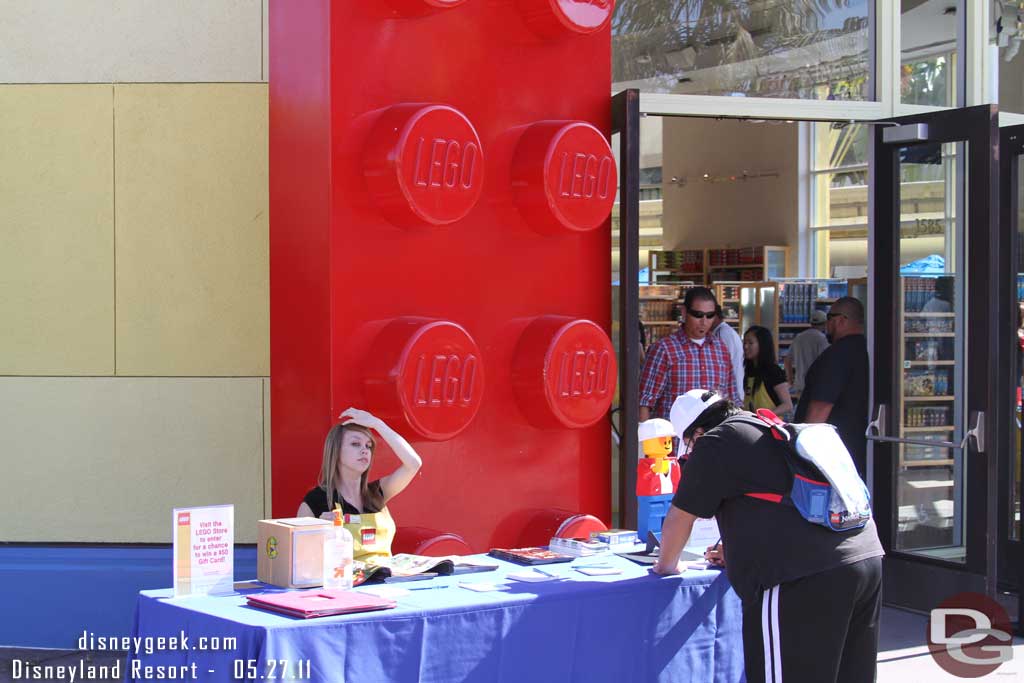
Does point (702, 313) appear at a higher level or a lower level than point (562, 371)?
A: higher

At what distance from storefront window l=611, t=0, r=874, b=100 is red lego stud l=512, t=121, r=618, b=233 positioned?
4.52 ft

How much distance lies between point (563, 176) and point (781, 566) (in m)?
2.20

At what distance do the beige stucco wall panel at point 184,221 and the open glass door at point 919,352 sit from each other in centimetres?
326

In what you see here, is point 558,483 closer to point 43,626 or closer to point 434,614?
point 434,614

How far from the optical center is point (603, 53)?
18.2 ft

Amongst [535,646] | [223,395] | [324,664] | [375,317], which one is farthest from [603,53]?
[324,664]

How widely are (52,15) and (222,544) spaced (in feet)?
10.5

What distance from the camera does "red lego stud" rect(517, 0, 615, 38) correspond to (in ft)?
17.0

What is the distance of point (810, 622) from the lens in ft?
11.2

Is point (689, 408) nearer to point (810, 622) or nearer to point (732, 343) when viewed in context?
point (810, 622)

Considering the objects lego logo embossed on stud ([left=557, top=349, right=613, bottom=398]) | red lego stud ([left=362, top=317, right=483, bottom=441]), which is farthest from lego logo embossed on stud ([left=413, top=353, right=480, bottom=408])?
lego logo embossed on stud ([left=557, top=349, right=613, bottom=398])

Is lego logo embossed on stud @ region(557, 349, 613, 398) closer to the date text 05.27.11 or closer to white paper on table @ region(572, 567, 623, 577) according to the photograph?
white paper on table @ region(572, 567, 623, 577)

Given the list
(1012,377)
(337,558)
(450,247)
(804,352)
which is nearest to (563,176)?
(450,247)

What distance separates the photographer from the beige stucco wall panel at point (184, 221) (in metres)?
5.71
